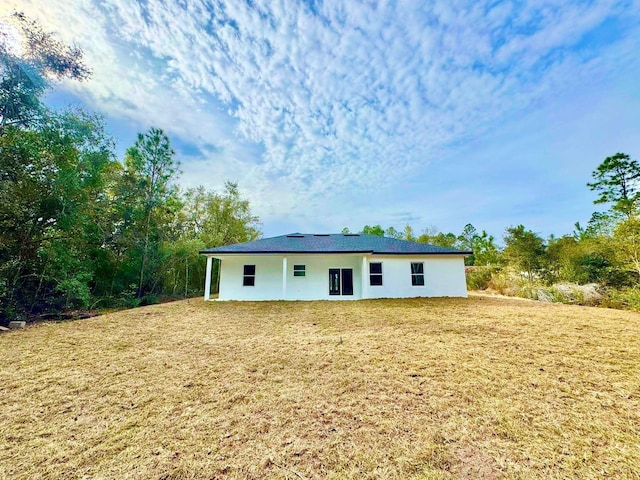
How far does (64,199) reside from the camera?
28.8 ft

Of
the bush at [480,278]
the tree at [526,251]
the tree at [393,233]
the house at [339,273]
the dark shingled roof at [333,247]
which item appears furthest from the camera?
the tree at [393,233]

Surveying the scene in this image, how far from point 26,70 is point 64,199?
396 centimetres

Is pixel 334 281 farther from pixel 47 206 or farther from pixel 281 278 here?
pixel 47 206

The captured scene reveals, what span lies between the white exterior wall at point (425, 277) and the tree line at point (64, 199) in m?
11.2

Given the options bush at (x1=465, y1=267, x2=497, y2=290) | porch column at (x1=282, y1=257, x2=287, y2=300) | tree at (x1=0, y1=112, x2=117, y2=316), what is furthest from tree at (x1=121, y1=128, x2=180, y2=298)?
bush at (x1=465, y1=267, x2=497, y2=290)

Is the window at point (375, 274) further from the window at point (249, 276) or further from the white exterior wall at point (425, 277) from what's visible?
the window at point (249, 276)

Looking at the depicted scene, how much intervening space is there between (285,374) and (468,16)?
10.7 m

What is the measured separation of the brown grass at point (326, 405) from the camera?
2.13 m

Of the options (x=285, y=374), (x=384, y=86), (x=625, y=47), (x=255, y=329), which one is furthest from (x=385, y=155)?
(x=285, y=374)

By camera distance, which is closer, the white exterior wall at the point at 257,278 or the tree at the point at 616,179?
the white exterior wall at the point at 257,278

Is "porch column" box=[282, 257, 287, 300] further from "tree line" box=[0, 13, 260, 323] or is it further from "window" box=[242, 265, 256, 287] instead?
"tree line" box=[0, 13, 260, 323]

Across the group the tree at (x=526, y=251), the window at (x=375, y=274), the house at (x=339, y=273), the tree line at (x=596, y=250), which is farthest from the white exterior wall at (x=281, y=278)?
the tree at (x=526, y=251)

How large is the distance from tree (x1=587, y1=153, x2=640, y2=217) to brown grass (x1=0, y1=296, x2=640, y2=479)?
14.7m

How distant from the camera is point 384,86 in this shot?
10586mm
